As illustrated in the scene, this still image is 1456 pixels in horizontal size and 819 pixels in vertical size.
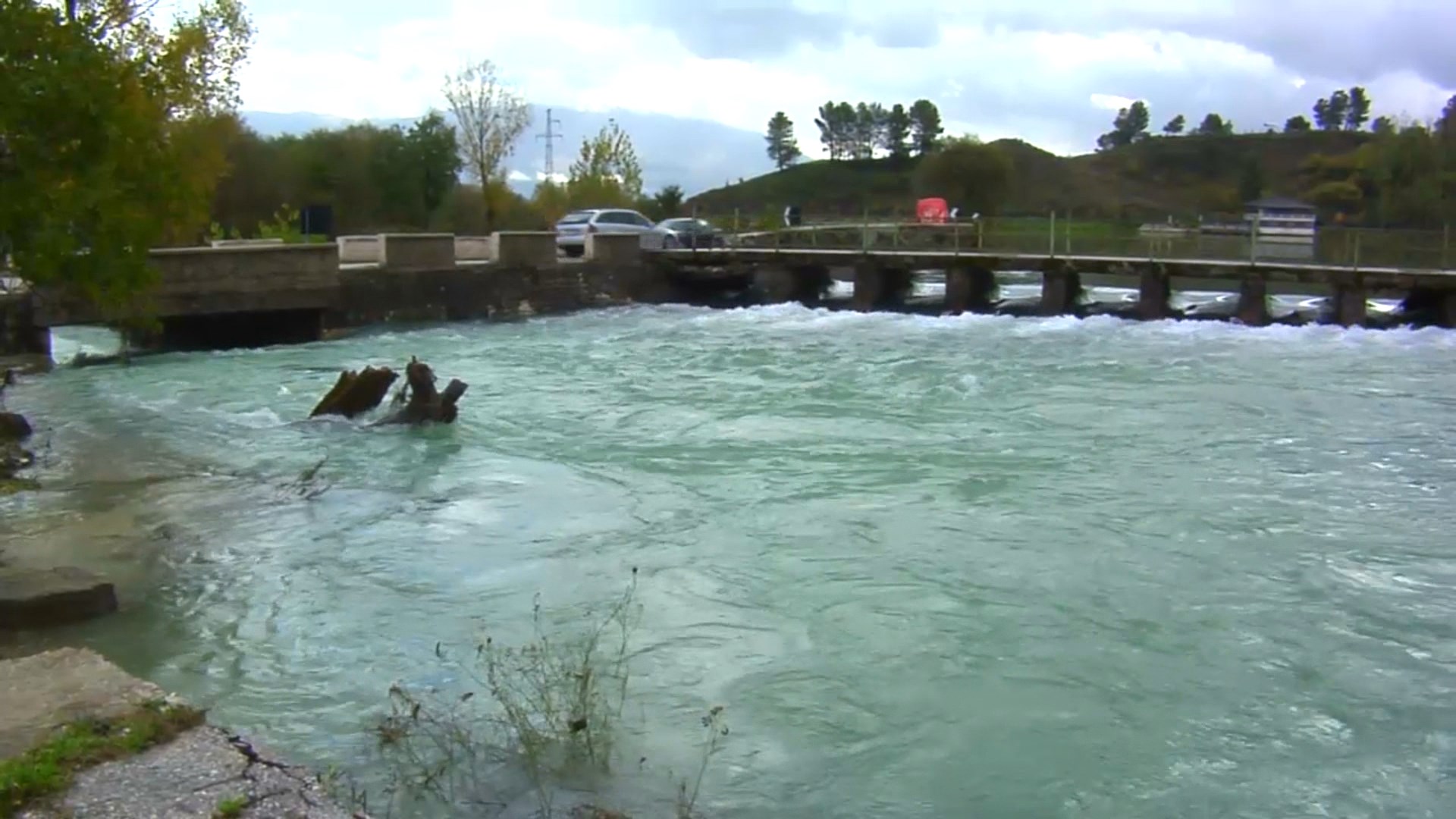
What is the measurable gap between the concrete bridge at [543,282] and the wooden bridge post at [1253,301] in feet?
0.10

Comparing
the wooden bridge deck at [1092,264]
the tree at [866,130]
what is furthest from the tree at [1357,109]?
the wooden bridge deck at [1092,264]

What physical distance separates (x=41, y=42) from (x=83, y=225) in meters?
1.56

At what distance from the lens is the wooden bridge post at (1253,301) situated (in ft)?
102

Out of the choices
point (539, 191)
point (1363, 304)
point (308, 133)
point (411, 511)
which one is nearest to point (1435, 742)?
point (411, 511)

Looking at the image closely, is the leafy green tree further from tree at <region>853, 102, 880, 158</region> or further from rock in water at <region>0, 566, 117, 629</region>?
rock in water at <region>0, 566, 117, 629</region>

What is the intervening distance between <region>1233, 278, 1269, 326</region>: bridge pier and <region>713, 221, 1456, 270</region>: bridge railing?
1.91ft

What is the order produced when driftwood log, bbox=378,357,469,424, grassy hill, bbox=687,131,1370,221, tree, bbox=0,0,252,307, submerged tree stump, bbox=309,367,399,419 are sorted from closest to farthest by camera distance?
tree, bbox=0,0,252,307, driftwood log, bbox=378,357,469,424, submerged tree stump, bbox=309,367,399,419, grassy hill, bbox=687,131,1370,221

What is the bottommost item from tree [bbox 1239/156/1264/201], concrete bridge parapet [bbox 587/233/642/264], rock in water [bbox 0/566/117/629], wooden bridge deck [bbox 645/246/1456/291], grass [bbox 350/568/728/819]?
grass [bbox 350/568/728/819]

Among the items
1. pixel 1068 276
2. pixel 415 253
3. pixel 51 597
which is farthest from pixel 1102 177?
pixel 51 597

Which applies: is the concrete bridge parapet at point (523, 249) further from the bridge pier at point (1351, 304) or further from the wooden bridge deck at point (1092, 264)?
→ the bridge pier at point (1351, 304)

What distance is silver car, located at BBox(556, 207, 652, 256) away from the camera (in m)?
41.9

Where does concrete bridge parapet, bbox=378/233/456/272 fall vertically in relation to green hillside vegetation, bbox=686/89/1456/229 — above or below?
below

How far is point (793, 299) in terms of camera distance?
3997cm

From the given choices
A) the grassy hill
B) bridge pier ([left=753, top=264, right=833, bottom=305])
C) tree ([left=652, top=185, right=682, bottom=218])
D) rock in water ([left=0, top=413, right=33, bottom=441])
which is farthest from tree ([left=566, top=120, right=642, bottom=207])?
rock in water ([left=0, top=413, right=33, bottom=441])
